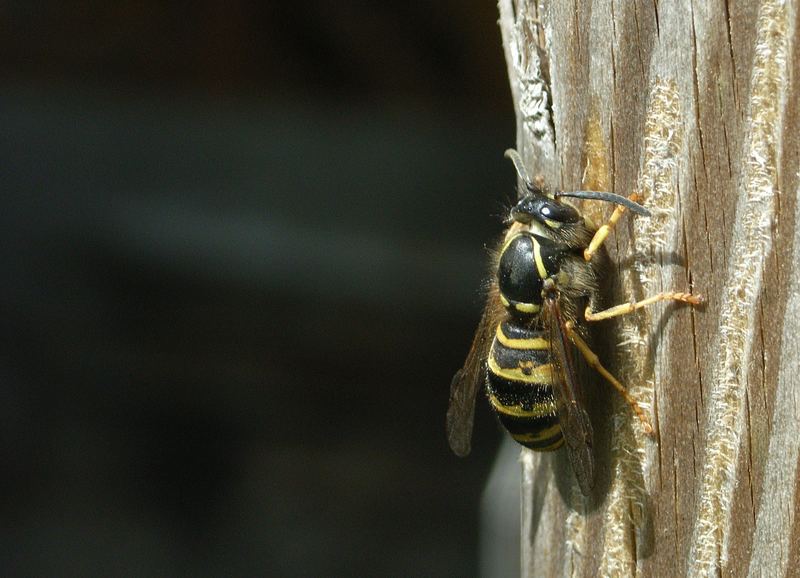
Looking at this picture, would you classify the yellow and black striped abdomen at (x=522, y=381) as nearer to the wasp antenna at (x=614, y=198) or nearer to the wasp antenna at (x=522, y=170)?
the wasp antenna at (x=522, y=170)

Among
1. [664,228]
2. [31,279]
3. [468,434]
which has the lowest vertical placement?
[468,434]

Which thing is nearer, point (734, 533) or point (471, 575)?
point (734, 533)

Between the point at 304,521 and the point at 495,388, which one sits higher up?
the point at 495,388

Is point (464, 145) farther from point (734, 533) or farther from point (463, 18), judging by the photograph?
point (734, 533)

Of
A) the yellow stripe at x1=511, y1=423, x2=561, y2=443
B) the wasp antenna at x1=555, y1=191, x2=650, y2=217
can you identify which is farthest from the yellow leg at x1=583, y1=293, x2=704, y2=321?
the yellow stripe at x1=511, y1=423, x2=561, y2=443

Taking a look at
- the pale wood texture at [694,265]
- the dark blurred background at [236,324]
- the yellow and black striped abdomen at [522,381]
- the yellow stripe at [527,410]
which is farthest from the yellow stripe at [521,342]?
the dark blurred background at [236,324]

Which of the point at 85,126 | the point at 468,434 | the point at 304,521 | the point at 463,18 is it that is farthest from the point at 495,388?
the point at 85,126

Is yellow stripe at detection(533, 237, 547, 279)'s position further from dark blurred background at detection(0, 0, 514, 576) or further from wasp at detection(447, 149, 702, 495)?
dark blurred background at detection(0, 0, 514, 576)
